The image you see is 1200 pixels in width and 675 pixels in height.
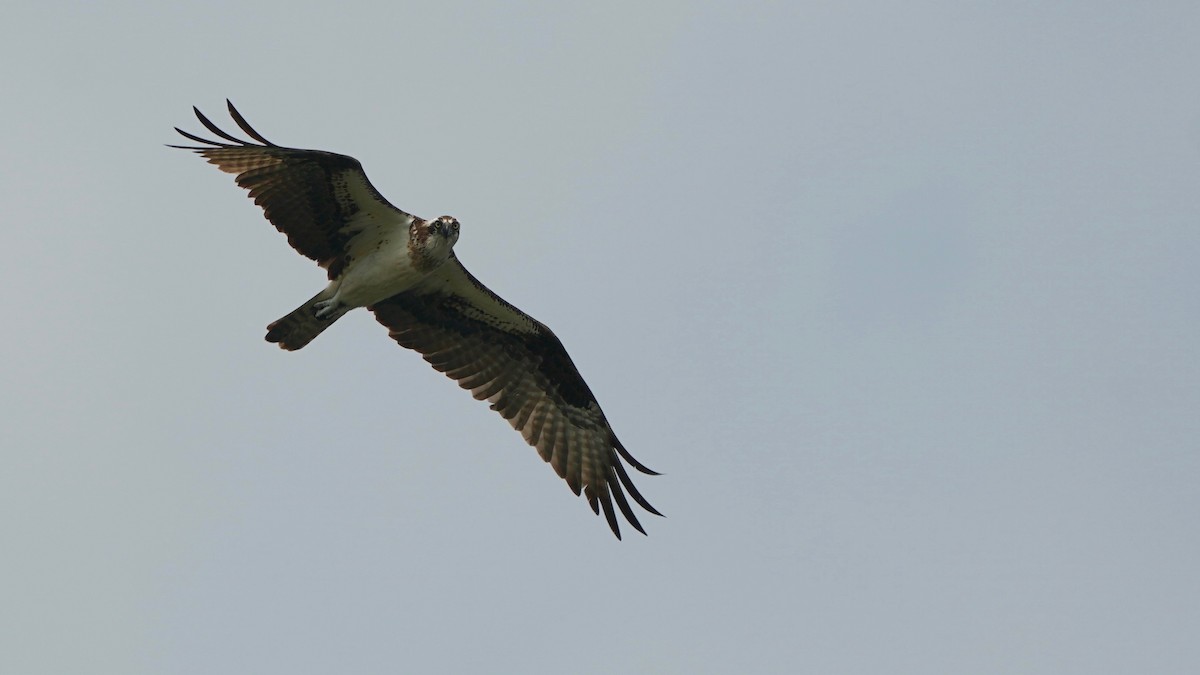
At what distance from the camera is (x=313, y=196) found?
16547mm

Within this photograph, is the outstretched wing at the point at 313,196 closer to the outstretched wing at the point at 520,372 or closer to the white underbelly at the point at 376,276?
the white underbelly at the point at 376,276

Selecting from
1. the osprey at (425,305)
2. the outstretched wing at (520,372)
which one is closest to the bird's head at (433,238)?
the osprey at (425,305)

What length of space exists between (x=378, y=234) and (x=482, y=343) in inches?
78.3

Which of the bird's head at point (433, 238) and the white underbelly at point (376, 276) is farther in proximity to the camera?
the white underbelly at point (376, 276)

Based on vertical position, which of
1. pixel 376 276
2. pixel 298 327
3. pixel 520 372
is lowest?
pixel 298 327

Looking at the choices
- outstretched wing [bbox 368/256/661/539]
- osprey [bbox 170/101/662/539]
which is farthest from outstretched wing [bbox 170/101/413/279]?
outstretched wing [bbox 368/256/661/539]

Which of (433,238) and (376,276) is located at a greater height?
(433,238)

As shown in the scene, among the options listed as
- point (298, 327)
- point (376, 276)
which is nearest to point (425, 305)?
point (376, 276)

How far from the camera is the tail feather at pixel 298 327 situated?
16.9m

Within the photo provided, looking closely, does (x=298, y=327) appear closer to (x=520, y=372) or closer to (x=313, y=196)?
(x=313, y=196)

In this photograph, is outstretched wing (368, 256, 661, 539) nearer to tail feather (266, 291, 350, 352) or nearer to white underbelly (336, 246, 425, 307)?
white underbelly (336, 246, 425, 307)

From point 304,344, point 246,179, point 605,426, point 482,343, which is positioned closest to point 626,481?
point 605,426

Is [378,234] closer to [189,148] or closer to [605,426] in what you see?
[189,148]

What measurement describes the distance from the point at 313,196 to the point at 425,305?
1926 mm
